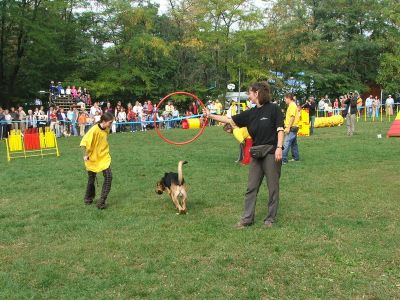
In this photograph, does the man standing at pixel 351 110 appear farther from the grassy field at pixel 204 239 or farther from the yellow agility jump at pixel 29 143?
the yellow agility jump at pixel 29 143

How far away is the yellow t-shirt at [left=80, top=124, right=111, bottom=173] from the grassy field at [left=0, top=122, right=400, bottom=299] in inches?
30.7

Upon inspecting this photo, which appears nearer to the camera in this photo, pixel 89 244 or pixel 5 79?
pixel 89 244

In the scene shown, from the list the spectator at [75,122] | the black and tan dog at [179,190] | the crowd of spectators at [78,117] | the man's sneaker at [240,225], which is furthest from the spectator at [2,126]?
the man's sneaker at [240,225]

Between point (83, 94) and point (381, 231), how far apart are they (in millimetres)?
27398

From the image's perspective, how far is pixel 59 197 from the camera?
9.58 m

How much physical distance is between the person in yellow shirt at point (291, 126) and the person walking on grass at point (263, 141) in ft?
16.4

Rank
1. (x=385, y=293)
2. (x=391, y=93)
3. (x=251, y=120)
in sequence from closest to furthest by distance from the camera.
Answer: (x=385, y=293), (x=251, y=120), (x=391, y=93)

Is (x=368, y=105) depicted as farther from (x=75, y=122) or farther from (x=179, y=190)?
(x=179, y=190)

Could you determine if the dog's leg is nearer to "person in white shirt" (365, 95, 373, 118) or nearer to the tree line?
the tree line

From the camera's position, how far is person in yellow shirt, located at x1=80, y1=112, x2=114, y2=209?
8539 mm

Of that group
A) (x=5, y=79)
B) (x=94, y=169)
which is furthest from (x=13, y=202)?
(x=5, y=79)

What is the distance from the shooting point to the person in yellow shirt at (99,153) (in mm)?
8539

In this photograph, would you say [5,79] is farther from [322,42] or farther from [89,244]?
Answer: [89,244]

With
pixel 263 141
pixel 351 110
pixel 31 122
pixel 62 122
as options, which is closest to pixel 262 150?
pixel 263 141
